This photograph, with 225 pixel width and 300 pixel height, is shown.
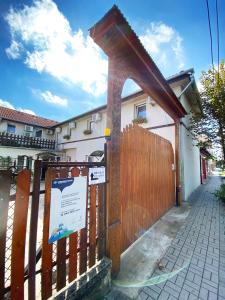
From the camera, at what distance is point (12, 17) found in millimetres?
4352

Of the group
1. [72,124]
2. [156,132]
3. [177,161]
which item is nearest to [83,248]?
[177,161]

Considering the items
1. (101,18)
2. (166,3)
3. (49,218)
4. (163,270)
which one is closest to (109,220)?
(49,218)

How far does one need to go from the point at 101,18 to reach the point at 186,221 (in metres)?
5.12

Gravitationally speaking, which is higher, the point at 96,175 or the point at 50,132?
the point at 50,132

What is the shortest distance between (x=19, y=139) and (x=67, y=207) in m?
14.1

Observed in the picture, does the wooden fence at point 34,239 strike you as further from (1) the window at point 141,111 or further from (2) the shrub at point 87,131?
(2) the shrub at point 87,131

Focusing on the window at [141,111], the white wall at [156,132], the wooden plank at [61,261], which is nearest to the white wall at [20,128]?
the white wall at [156,132]

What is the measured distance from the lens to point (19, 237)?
1366 mm

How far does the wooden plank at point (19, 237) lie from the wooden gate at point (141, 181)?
173 centimetres

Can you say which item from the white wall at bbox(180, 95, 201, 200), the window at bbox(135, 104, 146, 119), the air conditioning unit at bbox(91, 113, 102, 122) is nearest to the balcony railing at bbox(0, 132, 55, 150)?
the air conditioning unit at bbox(91, 113, 102, 122)

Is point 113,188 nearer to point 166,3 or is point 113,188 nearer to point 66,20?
point 66,20

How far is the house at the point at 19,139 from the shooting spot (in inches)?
494

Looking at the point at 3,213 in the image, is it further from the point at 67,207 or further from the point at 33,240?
the point at 67,207

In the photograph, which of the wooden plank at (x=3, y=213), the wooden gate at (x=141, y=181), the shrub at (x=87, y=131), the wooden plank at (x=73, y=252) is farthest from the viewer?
the shrub at (x=87, y=131)
